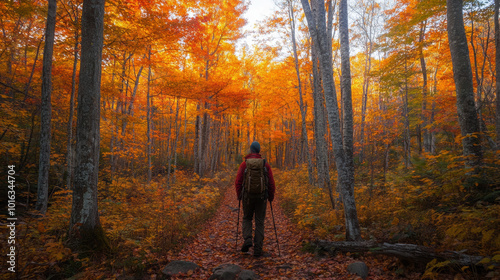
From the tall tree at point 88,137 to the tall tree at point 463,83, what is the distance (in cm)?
811

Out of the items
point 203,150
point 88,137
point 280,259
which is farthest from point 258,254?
point 203,150

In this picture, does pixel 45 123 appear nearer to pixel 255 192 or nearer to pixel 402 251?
pixel 255 192

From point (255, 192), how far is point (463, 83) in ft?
19.2

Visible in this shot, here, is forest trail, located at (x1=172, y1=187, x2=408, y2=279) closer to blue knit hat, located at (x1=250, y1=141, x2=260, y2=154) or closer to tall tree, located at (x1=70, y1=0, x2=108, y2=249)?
tall tree, located at (x1=70, y1=0, x2=108, y2=249)

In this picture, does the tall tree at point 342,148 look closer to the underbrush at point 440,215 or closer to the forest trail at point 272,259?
the underbrush at point 440,215

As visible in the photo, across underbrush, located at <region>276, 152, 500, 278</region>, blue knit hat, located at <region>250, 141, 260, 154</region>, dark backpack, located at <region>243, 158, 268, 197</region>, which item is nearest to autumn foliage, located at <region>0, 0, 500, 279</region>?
underbrush, located at <region>276, 152, 500, 278</region>

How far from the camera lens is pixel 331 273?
12.7 ft

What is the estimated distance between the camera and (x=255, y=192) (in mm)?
5125

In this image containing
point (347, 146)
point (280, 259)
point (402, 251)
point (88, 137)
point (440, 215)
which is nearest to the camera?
point (402, 251)

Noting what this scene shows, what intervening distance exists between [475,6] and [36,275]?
1624cm

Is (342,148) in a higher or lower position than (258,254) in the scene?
higher

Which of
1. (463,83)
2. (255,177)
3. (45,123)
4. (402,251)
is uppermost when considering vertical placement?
(463,83)

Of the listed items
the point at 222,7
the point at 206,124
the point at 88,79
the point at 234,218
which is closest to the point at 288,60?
the point at 222,7

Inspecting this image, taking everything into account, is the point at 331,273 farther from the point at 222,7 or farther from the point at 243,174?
the point at 222,7
